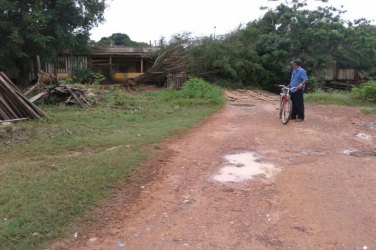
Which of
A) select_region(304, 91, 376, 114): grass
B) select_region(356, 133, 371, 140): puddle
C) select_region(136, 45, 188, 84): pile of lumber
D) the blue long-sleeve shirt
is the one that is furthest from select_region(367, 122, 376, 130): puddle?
select_region(136, 45, 188, 84): pile of lumber

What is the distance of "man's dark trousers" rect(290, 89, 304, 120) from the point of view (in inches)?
420

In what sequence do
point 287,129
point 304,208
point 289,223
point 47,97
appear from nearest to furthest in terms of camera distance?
point 289,223 < point 304,208 < point 287,129 < point 47,97

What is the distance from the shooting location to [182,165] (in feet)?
22.0

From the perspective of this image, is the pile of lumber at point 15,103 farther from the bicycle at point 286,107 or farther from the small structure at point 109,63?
the small structure at point 109,63

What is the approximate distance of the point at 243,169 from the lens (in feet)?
21.0

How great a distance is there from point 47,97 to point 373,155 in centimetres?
1053

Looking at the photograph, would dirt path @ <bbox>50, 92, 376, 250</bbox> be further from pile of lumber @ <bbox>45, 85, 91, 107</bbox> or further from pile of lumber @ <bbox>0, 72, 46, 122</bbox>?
pile of lumber @ <bbox>45, 85, 91, 107</bbox>

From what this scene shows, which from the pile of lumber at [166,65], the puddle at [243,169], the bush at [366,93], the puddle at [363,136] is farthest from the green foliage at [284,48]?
the puddle at [243,169]

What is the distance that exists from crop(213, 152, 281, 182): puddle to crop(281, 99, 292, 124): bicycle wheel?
3.70 m

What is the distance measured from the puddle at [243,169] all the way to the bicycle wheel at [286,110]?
3.70 meters

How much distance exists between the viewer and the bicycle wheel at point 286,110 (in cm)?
1055

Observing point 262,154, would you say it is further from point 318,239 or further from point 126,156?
point 318,239

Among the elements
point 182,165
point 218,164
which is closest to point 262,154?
point 218,164

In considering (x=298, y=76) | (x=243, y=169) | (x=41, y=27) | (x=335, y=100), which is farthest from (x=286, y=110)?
(x=41, y=27)
